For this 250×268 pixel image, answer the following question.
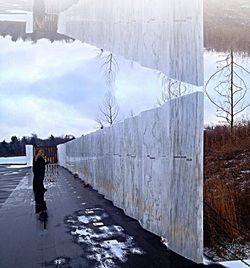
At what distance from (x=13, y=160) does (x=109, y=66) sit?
956 inches

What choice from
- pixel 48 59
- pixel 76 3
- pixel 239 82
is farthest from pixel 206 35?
pixel 48 59

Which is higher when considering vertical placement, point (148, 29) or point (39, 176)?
point (148, 29)

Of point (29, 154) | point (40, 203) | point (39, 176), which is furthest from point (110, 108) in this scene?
point (29, 154)

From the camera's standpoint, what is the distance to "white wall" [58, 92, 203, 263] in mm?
4980

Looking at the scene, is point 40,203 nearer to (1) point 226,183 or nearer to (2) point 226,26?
(1) point 226,183

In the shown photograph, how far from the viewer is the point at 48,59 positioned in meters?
15.0

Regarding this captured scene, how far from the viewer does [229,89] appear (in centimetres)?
856

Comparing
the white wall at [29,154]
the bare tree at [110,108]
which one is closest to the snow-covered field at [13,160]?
the white wall at [29,154]

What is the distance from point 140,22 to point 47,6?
230 centimetres

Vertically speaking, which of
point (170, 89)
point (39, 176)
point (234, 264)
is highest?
point (170, 89)

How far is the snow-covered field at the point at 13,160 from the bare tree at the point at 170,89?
27434 millimetres

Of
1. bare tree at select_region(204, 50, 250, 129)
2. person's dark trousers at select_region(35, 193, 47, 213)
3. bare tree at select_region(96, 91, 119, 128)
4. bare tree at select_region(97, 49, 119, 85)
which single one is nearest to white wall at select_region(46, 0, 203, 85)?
bare tree at select_region(97, 49, 119, 85)

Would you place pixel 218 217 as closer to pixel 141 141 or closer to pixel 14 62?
pixel 141 141

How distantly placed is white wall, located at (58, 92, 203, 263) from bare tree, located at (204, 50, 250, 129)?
1.80 m
